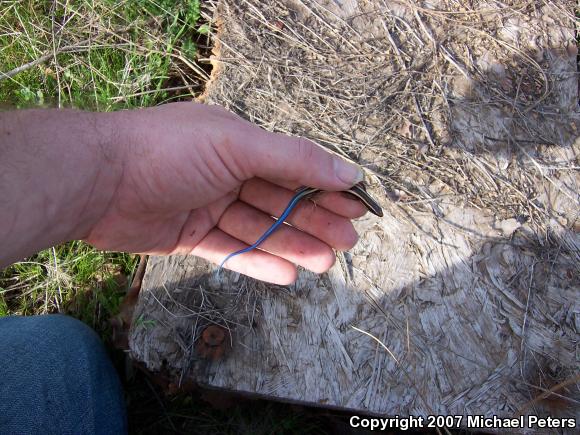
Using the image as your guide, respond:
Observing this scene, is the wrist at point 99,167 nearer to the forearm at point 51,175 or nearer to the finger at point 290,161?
the forearm at point 51,175

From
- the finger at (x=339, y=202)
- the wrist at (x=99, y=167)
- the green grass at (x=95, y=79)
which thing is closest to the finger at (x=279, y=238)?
the finger at (x=339, y=202)

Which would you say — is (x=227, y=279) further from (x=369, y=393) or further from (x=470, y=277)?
(x=470, y=277)

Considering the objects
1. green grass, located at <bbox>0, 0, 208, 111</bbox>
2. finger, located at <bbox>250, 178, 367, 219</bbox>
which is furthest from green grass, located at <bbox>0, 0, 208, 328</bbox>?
finger, located at <bbox>250, 178, 367, 219</bbox>

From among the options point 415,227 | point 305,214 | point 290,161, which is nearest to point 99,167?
point 290,161

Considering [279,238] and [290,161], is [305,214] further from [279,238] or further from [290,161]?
[290,161]

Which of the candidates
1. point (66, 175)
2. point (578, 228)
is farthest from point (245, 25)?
point (578, 228)

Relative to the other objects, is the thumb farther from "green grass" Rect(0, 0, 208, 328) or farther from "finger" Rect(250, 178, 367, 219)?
"green grass" Rect(0, 0, 208, 328)

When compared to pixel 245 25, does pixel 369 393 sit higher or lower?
lower
